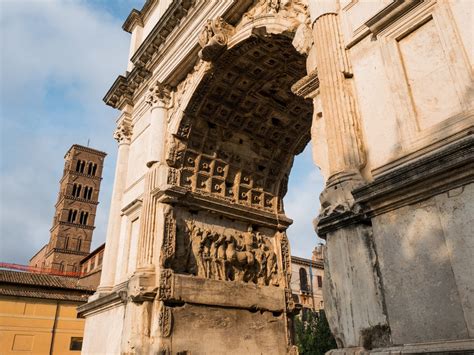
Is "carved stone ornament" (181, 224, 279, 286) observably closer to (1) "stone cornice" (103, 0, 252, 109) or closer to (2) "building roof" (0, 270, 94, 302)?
(1) "stone cornice" (103, 0, 252, 109)

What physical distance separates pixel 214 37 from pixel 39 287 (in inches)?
893

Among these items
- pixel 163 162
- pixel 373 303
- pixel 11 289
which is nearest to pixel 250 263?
pixel 163 162

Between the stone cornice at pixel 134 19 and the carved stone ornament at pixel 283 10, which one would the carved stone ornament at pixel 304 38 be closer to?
the carved stone ornament at pixel 283 10

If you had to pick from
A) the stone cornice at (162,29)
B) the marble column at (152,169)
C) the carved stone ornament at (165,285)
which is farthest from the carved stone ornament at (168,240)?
the stone cornice at (162,29)

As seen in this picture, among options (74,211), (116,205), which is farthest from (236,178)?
(74,211)

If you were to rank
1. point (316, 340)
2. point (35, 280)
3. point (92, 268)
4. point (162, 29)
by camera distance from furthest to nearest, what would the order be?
point (92, 268), point (35, 280), point (316, 340), point (162, 29)

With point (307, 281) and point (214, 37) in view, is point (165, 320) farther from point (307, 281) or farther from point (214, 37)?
point (307, 281)

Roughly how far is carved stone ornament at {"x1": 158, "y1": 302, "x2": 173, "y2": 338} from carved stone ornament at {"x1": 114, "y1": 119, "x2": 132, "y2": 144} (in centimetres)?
552

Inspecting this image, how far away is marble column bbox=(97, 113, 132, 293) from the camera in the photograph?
10.2 metres

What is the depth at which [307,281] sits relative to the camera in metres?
30.8

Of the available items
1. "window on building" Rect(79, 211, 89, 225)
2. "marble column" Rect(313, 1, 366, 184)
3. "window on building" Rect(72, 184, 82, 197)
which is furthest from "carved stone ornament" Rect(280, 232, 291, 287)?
"window on building" Rect(72, 184, 82, 197)

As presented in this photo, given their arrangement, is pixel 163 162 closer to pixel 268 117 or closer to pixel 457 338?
pixel 268 117

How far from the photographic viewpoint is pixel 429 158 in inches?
133

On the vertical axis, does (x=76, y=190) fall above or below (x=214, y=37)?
above
